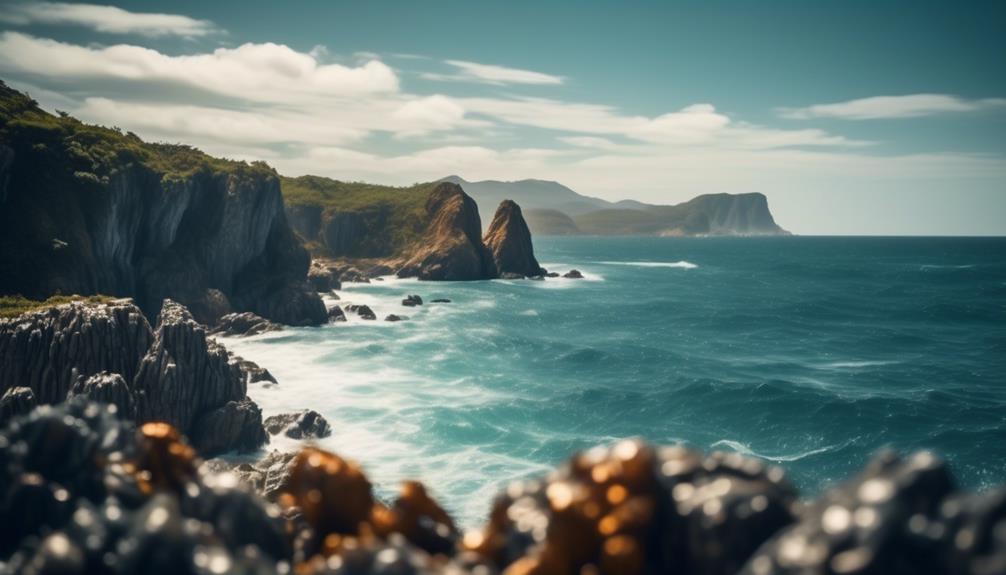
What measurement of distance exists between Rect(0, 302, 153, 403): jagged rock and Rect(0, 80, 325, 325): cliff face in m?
16.2

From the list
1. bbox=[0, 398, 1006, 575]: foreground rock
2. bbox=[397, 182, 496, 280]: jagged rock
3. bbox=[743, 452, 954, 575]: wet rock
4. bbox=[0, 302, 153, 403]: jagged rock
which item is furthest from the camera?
bbox=[397, 182, 496, 280]: jagged rock

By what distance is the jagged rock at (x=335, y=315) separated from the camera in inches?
3969

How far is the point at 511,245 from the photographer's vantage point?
616ft

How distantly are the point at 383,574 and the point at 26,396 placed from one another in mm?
37245

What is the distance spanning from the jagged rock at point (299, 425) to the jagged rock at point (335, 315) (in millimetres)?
51688

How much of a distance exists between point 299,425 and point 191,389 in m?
8.26

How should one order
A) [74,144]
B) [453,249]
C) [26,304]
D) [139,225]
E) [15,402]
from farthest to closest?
1. [453,249]
2. [139,225]
3. [74,144]
4. [26,304]
5. [15,402]

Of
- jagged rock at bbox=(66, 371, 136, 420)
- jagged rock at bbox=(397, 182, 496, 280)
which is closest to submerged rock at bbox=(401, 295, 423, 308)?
A: jagged rock at bbox=(397, 182, 496, 280)

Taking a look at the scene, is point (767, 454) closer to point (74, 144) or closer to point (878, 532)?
point (878, 532)

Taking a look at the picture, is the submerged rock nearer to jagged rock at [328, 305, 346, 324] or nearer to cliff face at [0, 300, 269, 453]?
jagged rock at [328, 305, 346, 324]

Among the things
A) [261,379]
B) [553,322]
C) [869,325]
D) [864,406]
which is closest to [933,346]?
[869,325]

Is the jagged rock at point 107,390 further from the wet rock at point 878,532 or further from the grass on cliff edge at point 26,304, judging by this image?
the wet rock at point 878,532

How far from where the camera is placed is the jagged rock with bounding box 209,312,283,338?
85.9m

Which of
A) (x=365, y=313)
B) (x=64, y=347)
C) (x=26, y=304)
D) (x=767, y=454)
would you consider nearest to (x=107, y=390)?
(x=64, y=347)
